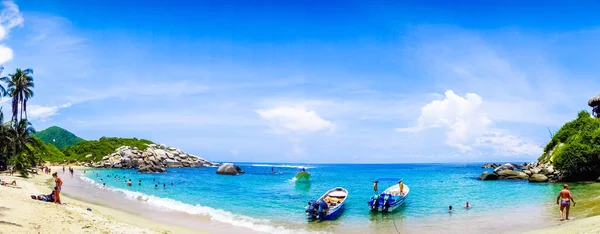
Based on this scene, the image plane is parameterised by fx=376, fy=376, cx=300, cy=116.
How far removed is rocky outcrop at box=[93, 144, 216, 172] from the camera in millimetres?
110312

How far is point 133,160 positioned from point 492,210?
104505 mm

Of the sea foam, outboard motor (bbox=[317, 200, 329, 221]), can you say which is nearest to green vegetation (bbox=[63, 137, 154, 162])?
the sea foam

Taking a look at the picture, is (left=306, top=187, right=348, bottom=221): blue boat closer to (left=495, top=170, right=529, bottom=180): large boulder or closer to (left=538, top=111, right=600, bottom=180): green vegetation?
(left=538, top=111, right=600, bottom=180): green vegetation

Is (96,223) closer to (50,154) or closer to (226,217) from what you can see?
(226,217)

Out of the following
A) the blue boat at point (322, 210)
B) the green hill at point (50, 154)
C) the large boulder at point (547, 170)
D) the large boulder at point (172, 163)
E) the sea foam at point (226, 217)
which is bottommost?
the sea foam at point (226, 217)

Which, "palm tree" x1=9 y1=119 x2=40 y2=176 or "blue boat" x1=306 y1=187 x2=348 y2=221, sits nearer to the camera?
"blue boat" x1=306 y1=187 x2=348 y2=221

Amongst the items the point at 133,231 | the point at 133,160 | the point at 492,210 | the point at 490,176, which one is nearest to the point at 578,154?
the point at 490,176

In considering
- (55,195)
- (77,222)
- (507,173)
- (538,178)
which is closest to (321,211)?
(77,222)

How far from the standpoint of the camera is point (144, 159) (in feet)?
374

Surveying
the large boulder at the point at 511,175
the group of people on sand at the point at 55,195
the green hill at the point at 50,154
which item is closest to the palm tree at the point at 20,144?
the group of people on sand at the point at 55,195

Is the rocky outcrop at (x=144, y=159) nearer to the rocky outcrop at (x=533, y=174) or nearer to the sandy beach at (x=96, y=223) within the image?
the sandy beach at (x=96, y=223)

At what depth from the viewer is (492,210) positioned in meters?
30.1

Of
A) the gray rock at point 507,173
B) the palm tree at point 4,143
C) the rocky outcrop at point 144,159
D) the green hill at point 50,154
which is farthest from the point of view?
the rocky outcrop at point 144,159

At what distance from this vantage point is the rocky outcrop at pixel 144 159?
11031 centimetres
